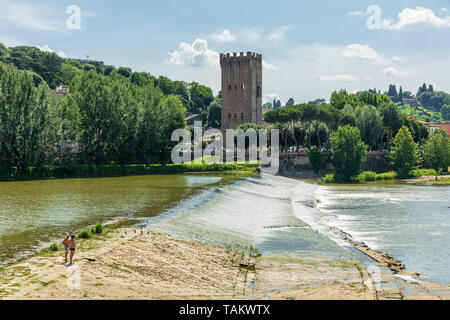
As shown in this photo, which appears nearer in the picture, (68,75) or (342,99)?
(342,99)

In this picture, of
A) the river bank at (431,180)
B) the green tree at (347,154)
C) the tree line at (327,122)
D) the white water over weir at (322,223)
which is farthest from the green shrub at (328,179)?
the white water over weir at (322,223)

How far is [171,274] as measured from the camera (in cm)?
1628

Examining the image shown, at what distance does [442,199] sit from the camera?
42.6 m

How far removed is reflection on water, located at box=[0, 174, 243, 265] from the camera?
21688 mm

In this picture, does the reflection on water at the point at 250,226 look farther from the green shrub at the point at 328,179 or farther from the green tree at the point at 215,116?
the green tree at the point at 215,116

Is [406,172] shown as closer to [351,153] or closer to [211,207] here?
[351,153]

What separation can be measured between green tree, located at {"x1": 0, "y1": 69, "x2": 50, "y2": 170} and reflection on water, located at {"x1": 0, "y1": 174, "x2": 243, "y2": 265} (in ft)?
15.1

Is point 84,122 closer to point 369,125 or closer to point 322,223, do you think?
point 322,223

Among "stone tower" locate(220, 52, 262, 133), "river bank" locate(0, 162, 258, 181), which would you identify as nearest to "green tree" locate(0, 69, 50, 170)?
"river bank" locate(0, 162, 258, 181)

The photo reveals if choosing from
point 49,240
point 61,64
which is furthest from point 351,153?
Result: point 61,64

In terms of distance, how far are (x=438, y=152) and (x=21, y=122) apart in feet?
182

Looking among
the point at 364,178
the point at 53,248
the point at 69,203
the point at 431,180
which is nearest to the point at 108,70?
the point at 364,178

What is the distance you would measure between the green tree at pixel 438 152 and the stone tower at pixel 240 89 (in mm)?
30171
